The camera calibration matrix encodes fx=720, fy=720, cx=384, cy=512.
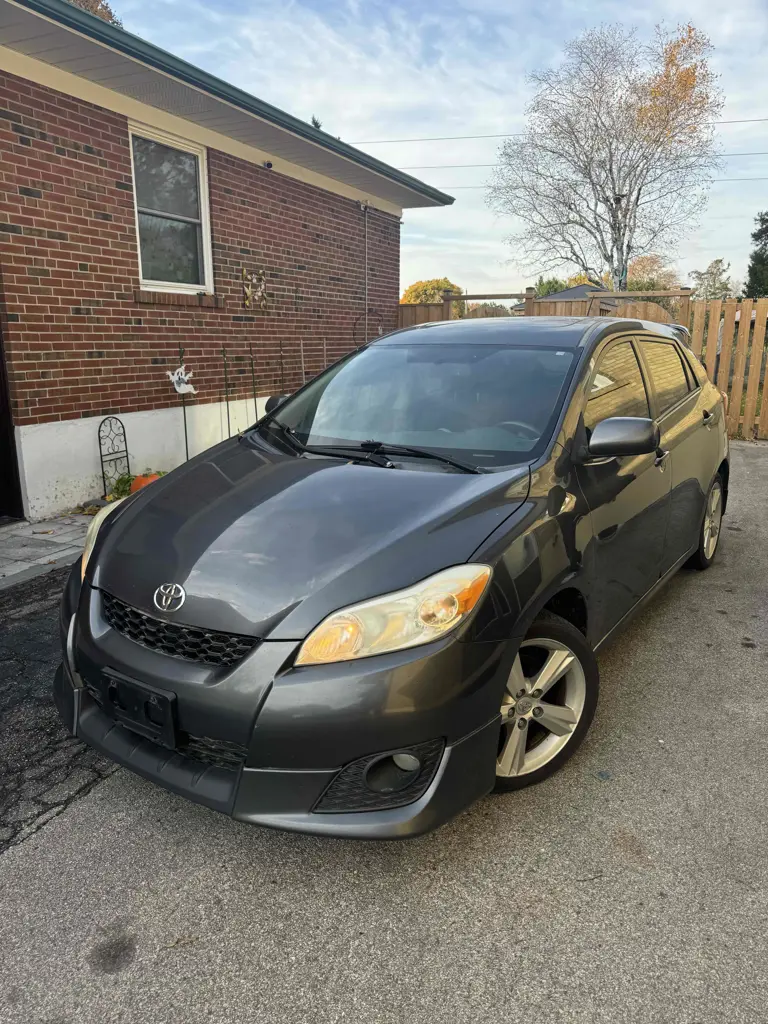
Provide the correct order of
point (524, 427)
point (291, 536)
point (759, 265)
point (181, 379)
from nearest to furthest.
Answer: point (291, 536) < point (524, 427) < point (181, 379) < point (759, 265)

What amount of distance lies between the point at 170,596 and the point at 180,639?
0.14 m

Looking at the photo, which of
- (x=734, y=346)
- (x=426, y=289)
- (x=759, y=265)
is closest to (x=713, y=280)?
(x=759, y=265)

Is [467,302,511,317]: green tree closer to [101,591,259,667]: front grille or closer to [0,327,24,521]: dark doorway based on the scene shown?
[0,327,24,521]: dark doorway

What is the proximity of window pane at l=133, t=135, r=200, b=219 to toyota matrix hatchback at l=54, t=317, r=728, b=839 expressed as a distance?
4.87m

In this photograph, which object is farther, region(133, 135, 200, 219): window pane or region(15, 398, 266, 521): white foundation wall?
region(133, 135, 200, 219): window pane

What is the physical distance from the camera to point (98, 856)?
222 cm

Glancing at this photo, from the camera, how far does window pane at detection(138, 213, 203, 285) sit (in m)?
7.08

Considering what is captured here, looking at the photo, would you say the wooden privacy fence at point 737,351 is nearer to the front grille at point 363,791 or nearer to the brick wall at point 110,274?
the brick wall at point 110,274

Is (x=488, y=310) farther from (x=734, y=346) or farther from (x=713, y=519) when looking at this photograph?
(x=713, y=519)

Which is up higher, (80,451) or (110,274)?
(110,274)

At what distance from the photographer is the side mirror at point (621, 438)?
8.93ft

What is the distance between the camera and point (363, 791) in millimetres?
1939

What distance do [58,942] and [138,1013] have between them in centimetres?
35

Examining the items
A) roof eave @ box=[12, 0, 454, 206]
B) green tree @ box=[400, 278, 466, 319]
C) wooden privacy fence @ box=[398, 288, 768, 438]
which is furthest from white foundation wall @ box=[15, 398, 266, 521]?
green tree @ box=[400, 278, 466, 319]
